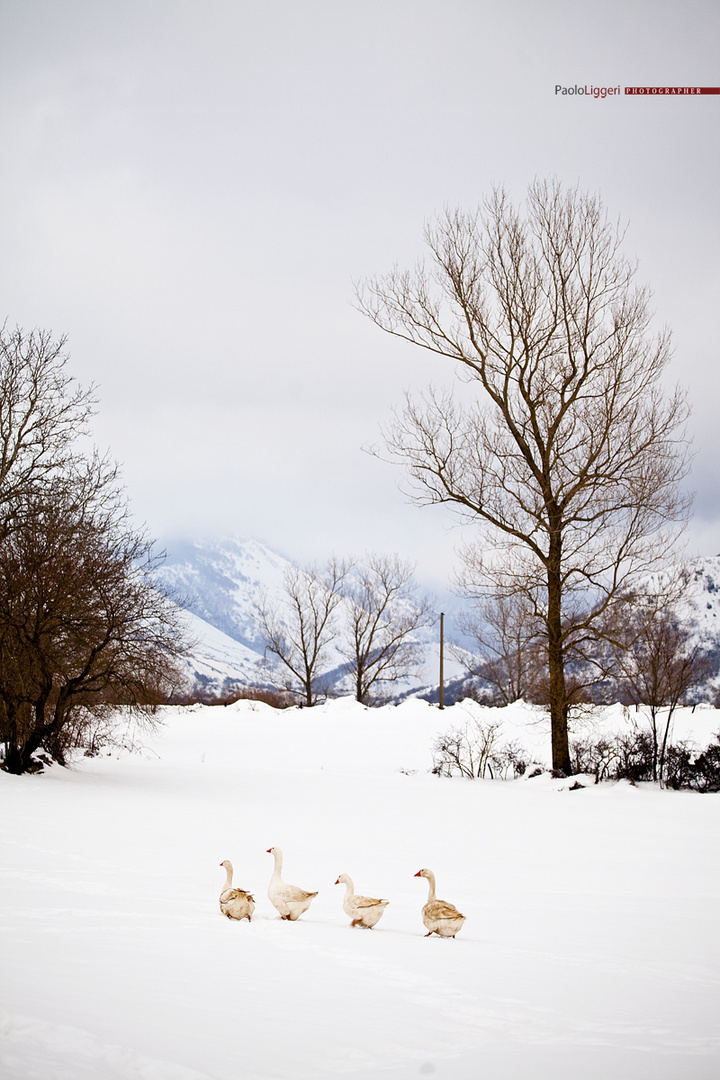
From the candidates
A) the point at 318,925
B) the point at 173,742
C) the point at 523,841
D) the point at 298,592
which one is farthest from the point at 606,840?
the point at 298,592

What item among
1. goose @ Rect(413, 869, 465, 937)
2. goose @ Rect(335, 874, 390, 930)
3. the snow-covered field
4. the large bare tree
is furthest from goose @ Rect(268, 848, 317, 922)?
the large bare tree

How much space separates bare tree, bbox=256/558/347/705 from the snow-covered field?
4064cm

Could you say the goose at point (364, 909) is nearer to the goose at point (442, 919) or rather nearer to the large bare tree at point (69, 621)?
the goose at point (442, 919)

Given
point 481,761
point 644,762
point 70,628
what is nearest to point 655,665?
point 644,762

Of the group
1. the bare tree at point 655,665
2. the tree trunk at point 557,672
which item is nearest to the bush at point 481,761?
the tree trunk at point 557,672

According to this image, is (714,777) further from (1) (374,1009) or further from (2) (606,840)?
(1) (374,1009)

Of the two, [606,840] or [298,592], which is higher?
[298,592]

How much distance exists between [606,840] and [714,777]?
801 centimetres

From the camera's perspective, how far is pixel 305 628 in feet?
182

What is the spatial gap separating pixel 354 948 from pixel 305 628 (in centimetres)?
5007

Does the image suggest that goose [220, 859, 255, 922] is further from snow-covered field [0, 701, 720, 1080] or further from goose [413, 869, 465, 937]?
goose [413, 869, 465, 937]

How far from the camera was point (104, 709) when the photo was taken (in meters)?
20.0

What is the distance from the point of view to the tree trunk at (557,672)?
66.4 ft

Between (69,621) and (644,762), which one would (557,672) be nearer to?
(644,762)
